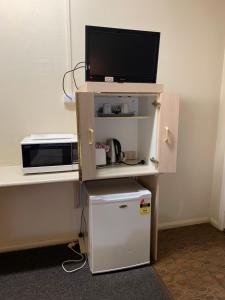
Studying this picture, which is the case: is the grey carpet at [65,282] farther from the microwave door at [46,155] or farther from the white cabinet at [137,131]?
the microwave door at [46,155]

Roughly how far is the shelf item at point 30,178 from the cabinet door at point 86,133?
0.40ft

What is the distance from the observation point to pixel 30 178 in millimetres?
1815

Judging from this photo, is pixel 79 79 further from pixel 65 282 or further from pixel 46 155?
pixel 65 282

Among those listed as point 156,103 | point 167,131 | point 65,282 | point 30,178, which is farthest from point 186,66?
point 65,282

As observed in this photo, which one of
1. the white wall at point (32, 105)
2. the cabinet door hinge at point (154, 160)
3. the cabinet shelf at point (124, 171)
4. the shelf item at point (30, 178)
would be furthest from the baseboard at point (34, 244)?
the cabinet door hinge at point (154, 160)

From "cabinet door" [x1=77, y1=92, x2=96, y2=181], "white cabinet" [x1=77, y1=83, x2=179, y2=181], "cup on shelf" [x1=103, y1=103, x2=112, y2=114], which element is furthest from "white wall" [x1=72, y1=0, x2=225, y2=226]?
"cabinet door" [x1=77, y1=92, x2=96, y2=181]

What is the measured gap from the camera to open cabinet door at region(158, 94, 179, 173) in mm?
1904

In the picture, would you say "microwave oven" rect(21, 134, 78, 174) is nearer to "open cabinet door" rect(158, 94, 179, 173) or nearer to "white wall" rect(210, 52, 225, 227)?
"open cabinet door" rect(158, 94, 179, 173)

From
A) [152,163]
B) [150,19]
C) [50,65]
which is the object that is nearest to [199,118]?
[152,163]

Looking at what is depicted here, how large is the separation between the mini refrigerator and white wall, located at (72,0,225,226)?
717 mm

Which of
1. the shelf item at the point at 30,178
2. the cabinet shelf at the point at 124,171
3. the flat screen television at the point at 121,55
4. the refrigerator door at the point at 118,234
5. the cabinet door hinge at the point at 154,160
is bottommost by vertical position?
the refrigerator door at the point at 118,234

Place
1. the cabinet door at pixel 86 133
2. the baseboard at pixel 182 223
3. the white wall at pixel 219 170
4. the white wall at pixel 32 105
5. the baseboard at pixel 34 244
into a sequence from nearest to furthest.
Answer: the cabinet door at pixel 86 133, the white wall at pixel 32 105, the baseboard at pixel 34 244, the white wall at pixel 219 170, the baseboard at pixel 182 223

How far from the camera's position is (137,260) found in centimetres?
206

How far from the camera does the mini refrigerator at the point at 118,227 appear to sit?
1887mm
